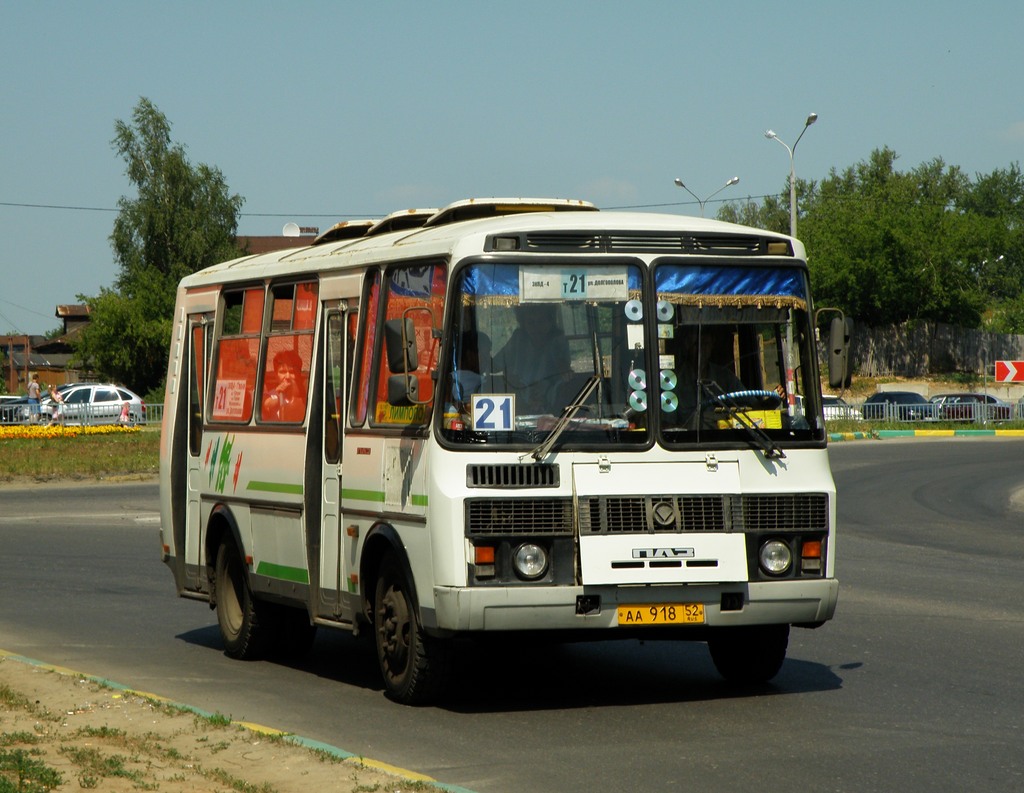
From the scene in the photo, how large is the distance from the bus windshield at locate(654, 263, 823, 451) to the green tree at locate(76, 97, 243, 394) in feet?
235

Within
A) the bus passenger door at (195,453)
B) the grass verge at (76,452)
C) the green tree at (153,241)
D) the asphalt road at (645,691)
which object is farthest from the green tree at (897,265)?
the bus passenger door at (195,453)

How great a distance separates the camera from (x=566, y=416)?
8688 mm

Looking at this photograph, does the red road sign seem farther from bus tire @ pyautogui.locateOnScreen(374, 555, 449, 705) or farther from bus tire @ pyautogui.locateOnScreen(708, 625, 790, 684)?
bus tire @ pyautogui.locateOnScreen(374, 555, 449, 705)

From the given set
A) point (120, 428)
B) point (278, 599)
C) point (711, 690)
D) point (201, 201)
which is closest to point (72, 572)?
point (278, 599)

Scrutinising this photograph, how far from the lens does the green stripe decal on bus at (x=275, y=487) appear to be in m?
10.5

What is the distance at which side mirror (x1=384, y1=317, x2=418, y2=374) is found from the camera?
8.55 meters

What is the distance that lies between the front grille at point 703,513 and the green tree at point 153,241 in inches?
2841

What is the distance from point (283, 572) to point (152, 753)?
3.26 m

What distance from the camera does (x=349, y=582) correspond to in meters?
9.75

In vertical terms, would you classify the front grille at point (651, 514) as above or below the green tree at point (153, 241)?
below

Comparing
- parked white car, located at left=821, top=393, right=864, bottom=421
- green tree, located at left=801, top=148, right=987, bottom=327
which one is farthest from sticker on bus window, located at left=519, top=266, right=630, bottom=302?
green tree, located at left=801, top=148, right=987, bottom=327

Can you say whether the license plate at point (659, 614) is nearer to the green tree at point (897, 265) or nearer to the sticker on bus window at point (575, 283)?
the sticker on bus window at point (575, 283)

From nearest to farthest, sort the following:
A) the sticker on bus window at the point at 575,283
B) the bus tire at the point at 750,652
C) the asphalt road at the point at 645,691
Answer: the asphalt road at the point at 645,691
the sticker on bus window at the point at 575,283
the bus tire at the point at 750,652

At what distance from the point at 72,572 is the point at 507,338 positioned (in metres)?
9.90
